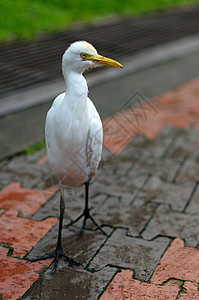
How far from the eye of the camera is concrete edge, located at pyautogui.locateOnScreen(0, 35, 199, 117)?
5.33 m

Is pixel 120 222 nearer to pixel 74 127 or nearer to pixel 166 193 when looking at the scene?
pixel 166 193


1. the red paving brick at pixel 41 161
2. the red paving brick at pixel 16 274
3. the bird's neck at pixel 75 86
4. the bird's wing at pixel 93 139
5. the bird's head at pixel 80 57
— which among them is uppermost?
the bird's head at pixel 80 57

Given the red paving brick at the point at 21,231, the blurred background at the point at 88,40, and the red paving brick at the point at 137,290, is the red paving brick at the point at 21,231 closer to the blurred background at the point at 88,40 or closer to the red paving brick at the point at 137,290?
the red paving brick at the point at 137,290

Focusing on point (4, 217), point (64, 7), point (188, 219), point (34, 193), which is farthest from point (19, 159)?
point (64, 7)

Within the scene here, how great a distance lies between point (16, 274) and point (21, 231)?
20.4 inches

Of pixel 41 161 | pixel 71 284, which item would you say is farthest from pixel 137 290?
pixel 41 161

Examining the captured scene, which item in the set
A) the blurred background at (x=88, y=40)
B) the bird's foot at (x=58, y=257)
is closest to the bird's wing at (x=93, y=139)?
the bird's foot at (x=58, y=257)

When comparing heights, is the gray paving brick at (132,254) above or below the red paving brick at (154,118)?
below

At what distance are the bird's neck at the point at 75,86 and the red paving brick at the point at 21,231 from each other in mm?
1256

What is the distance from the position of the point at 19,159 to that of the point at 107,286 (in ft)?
6.87

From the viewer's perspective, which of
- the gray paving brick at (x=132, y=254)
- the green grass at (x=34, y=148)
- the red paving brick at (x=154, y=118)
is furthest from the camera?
the red paving brick at (x=154, y=118)

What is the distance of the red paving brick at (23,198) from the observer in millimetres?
3656

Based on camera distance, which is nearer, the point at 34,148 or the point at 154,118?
the point at 34,148

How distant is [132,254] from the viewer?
3117 millimetres
